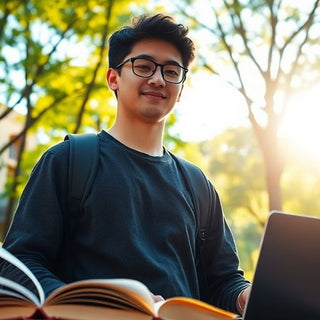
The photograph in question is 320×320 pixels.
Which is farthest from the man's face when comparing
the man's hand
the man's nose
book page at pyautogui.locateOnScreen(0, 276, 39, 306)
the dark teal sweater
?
book page at pyautogui.locateOnScreen(0, 276, 39, 306)

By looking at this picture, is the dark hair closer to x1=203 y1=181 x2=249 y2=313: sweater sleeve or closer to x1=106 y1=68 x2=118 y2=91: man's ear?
x1=106 y1=68 x2=118 y2=91: man's ear

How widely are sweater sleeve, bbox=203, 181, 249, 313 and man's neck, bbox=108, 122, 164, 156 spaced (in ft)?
1.02

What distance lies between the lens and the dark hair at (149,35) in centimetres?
232

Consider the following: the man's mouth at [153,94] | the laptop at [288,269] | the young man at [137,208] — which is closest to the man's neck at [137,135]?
the young man at [137,208]

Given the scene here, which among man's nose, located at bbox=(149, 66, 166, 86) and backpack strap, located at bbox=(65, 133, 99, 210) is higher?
man's nose, located at bbox=(149, 66, 166, 86)

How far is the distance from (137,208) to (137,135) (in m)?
0.30

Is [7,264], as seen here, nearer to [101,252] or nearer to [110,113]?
[101,252]

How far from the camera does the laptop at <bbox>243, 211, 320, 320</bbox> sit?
1531mm

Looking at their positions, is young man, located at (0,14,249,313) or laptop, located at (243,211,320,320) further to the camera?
young man, located at (0,14,249,313)

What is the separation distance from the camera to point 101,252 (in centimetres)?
201

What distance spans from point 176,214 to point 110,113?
396 inches

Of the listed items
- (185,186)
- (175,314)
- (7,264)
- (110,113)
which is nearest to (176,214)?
(185,186)

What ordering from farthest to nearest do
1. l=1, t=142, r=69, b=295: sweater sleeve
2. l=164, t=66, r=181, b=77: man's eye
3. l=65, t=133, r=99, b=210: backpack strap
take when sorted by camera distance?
1. l=164, t=66, r=181, b=77: man's eye
2. l=65, t=133, r=99, b=210: backpack strap
3. l=1, t=142, r=69, b=295: sweater sleeve

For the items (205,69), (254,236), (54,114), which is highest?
(205,69)
